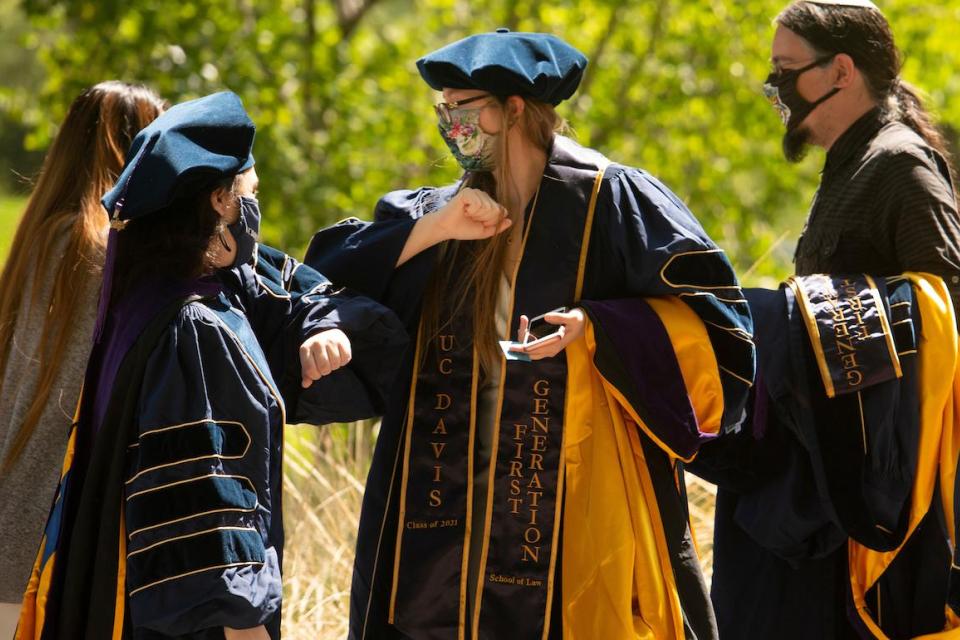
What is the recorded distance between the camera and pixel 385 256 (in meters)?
3.22

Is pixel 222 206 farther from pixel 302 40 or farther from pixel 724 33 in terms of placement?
pixel 724 33

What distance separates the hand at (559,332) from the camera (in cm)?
289

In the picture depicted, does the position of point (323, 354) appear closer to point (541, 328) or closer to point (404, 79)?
point (541, 328)

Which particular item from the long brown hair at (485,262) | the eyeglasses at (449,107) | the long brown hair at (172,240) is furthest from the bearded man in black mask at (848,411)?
the long brown hair at (172,240)

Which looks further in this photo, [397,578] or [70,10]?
[70,10]

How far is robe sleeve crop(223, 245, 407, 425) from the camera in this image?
308 cm

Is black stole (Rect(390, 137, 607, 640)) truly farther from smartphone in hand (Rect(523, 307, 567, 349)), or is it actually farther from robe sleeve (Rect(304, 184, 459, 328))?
robe sleeve (Rect(304, 184, 459, 328))

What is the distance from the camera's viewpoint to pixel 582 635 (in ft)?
9.82

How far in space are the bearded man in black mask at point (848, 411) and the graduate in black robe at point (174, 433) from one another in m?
1.49

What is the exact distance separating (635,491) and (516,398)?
Result: 0.36 meters

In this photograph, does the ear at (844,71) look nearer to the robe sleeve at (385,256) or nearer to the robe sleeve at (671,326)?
the robe sleeve at (671,326)

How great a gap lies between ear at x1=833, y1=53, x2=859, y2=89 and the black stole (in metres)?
1.07

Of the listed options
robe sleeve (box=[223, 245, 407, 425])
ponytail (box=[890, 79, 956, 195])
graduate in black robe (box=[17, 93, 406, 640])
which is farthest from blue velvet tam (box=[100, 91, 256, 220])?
ponytail (box=[890, 79, 956, 195])

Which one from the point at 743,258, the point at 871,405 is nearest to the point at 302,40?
the point at 743,258
